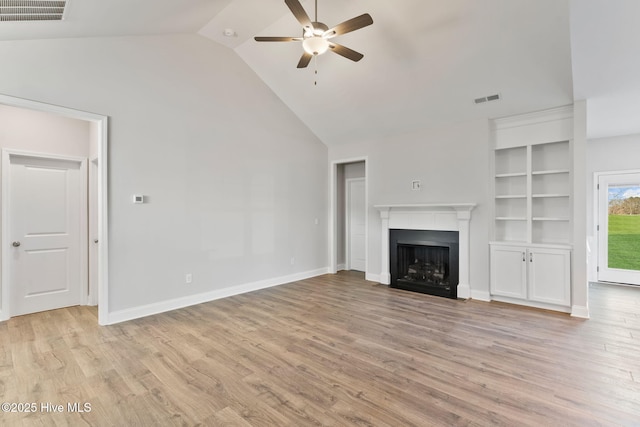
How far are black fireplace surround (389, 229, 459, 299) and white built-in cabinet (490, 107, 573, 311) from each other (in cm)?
59

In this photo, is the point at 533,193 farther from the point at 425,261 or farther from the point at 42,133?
the point at 42,133

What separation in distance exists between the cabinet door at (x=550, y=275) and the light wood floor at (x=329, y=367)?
0.30m

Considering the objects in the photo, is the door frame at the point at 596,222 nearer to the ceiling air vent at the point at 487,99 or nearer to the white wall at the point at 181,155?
the ceiling air vent at the point at 487,99

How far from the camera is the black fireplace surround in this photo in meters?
4.84

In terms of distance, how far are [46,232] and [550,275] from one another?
275 inches

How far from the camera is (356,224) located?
7.02 metres

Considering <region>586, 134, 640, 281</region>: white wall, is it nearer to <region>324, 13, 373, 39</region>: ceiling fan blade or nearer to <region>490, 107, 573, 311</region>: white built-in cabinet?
<region>490, 107, 573, 311</region>: white built-in cabinet

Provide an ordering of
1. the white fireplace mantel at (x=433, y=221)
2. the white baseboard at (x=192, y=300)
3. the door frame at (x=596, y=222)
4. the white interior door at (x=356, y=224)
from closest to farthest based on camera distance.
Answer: the white baseboard at (x=192, y=300)
the white fireplace mantel at (x=433, y=221)
the door frame at (x=596, y=222)
the white interior door at (x=356, y=224)

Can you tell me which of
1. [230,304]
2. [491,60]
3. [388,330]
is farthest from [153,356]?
[491,60]

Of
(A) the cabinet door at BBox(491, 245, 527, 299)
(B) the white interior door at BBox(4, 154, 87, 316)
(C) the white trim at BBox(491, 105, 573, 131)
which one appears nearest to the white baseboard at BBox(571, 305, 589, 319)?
(A) the cabinet door at BBox(491, 245, 527, 299)

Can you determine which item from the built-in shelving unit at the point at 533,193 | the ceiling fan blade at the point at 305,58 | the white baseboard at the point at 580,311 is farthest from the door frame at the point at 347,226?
the white baseboard at the point at 580,311

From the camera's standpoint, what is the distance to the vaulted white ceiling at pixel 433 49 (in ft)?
9.43

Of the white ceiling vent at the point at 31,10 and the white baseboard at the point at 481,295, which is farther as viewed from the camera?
the white baseboard at the point at 481,295

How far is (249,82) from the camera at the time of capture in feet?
16.9
